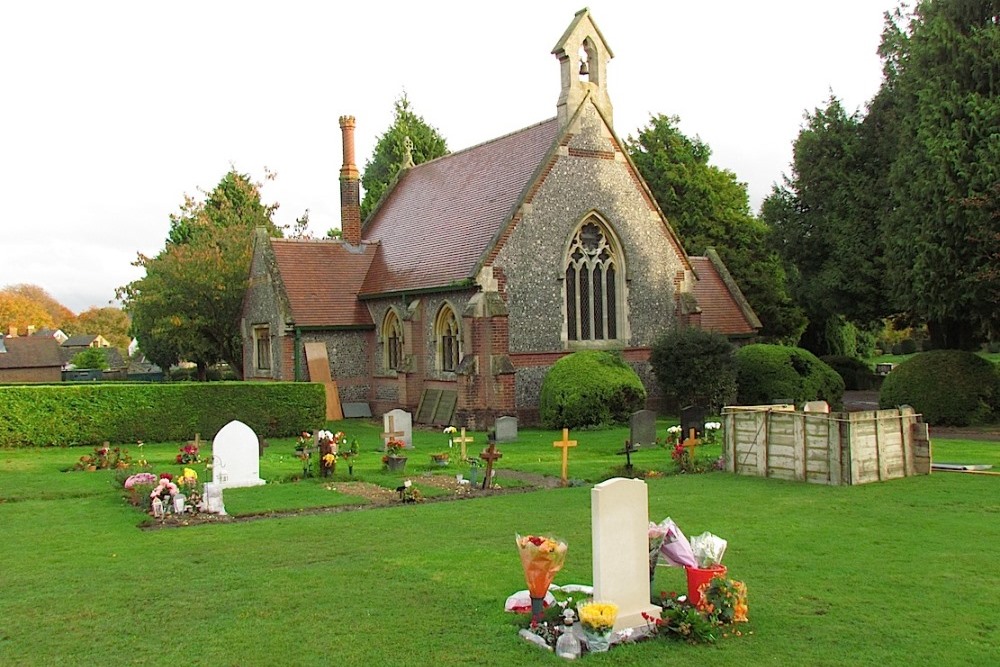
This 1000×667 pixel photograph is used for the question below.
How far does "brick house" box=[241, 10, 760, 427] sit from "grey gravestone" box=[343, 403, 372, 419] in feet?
0.92

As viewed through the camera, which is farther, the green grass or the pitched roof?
the pitched roof

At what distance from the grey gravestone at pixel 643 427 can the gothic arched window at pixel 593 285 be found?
7777mm

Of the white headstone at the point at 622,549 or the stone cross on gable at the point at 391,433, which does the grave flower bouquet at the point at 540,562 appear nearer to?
the white headstone at the point at 622,549

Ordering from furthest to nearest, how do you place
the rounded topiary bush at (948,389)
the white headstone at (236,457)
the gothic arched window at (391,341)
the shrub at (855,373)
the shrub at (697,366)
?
1. the shrub at (855,373)
2. the gothic arched window at (391,341)
3. the shrub at (697,366)
4. the rounded topiary bush at (948,389)
5. the white headstone at (236,457)

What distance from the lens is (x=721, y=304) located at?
36.0 meters

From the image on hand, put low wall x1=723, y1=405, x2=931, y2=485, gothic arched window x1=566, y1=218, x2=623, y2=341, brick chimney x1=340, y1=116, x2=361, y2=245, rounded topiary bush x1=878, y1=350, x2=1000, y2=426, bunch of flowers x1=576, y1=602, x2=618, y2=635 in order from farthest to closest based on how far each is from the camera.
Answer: brick chimney x1=340, y1=116, x2=361, y2=245, gothic arched window x1=566, y1=218, x2=623, y2=341, rounded topiary bush x1=878, y1=350, x2=1000, y2=426, low wall x1=723, y1=405, x2=931, y2=485, bunch of flowers x1=576, y1=602, x2=618, y2=635

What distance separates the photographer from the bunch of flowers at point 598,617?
8.24 m

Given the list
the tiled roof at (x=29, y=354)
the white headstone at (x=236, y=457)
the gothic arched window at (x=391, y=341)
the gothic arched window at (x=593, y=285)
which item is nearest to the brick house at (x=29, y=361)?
the tiled roof at (x=29, y=354)

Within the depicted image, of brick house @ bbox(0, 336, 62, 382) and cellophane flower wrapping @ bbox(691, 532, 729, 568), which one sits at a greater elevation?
brick house @ bbox(0, 336, 62, 382)

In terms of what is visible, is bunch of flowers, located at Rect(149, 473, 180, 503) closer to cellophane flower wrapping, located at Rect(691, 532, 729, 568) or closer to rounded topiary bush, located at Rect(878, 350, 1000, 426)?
cellophane flower wrapping, located at Rect(691, 532, 729, 568)

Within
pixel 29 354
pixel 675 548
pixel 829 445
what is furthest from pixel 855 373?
pixel 29 354

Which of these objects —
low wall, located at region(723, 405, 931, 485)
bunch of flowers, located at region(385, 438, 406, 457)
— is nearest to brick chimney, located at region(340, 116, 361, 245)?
bunch of flowers, located at region(385, 438, 406, 457)

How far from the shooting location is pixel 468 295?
94.8ft

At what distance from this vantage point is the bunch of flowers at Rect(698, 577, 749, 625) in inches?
346
